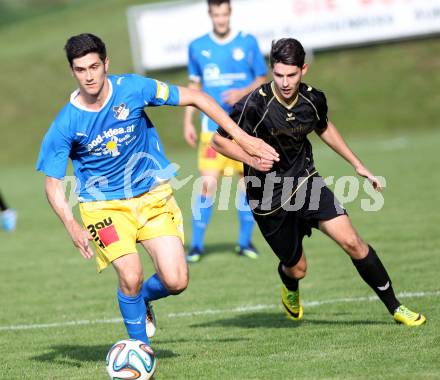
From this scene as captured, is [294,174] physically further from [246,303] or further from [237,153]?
[246,303]

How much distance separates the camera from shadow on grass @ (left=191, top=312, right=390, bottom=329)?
6.69 meters

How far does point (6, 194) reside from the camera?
1797 cm

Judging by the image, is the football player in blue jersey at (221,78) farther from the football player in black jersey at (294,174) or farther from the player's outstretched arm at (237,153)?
the player's outstretched arm at (237,153)

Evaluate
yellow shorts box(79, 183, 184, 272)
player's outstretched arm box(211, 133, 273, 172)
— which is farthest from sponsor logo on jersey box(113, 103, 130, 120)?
player's outstretched arm box(211, 133, 273, 172)

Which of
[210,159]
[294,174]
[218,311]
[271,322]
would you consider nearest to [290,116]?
[294,174]

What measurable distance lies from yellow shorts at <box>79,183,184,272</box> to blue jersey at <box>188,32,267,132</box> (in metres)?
4.07

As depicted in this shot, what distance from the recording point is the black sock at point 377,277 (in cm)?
638

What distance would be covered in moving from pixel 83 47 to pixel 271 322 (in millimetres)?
2695

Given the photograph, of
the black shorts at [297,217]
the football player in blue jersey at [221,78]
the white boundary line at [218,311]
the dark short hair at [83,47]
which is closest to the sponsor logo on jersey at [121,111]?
the dark short hair at [83,47]

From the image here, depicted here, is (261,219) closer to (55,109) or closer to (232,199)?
(232,199)

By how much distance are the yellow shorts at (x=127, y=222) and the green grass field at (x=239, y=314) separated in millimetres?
784

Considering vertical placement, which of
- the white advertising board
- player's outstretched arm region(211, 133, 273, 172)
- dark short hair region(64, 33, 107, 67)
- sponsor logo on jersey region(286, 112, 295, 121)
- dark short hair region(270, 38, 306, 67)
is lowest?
the white advertising board

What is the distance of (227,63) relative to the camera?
33.4ft

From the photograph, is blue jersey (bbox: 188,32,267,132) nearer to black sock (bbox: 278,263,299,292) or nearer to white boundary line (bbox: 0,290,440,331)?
white boundary line (bbox: 0,290,440,331)
